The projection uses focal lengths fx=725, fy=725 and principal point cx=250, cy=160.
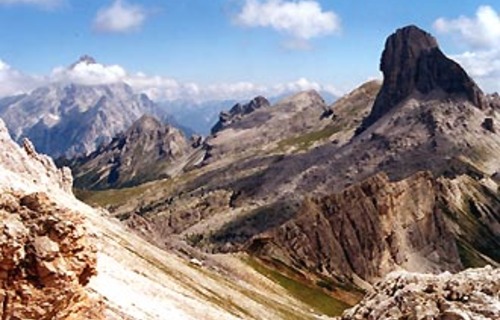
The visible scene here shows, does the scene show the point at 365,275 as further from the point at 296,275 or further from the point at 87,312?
the point at 87,312

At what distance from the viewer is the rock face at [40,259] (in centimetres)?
3241

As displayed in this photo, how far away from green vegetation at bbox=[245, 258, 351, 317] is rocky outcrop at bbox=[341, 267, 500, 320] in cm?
9342

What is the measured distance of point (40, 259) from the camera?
32.8 meters

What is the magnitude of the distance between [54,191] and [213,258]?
4880 cm

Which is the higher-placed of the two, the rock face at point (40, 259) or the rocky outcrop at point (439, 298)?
the rocky outcrop at point (439, 298)

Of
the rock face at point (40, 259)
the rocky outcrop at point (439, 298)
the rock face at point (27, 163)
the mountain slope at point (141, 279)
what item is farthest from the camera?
the rock face at point (27, 163)

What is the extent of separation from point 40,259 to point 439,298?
20168 millimetres

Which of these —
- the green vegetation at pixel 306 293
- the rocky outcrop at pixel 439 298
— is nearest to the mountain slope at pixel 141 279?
the green vegetation at pixel 306 293

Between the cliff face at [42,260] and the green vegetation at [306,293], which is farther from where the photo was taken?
the green vegetation at [306,293]

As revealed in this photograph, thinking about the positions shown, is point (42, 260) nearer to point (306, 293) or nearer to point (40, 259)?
point (40, 259)

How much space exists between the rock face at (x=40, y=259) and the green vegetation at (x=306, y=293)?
103 meters

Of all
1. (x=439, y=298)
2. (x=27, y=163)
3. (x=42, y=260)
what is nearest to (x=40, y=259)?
(x=42, y=260)

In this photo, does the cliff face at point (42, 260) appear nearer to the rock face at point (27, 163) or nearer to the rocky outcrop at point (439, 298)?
the rocky outcrop at point (439, 298)

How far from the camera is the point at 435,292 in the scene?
38.8 m
